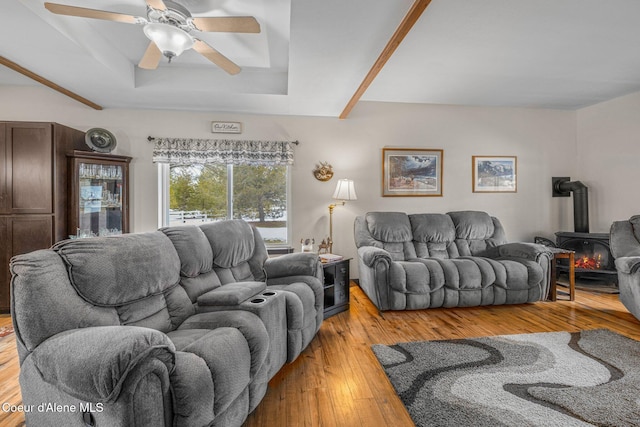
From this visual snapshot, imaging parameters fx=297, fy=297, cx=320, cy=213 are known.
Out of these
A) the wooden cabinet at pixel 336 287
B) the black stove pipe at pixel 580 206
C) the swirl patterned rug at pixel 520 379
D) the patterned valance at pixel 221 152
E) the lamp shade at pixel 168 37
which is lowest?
the swirl patterned rug at pixel 520 379

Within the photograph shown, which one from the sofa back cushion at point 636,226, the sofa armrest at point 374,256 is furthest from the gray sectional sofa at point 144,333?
the sofa back cushion at point 636,226

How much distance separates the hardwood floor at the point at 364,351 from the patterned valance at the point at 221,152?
6.98 feet

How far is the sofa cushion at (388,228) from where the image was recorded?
3671 mm

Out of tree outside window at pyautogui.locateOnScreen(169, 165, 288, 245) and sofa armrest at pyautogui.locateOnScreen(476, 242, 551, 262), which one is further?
tree outside window at pyautogui.locateOnScreen(169, 165, 288, 245)

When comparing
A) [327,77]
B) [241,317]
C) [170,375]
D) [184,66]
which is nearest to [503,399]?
[241,317]

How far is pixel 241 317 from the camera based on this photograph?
5.19 feet

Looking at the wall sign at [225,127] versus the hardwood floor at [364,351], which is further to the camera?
the wall sign at [225,127]

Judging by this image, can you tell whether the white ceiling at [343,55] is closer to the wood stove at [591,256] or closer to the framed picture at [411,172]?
the framed picture at [411,172]

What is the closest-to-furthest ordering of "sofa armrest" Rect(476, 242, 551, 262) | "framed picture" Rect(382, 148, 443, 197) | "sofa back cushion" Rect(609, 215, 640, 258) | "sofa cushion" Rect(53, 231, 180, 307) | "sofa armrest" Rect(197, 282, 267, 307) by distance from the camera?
1. "sofa cushion" Rect(53, 231, 180, 307)
2. "sofa armrest" Rect(197, 282, 267, 307)
3. "sofa back cushion" Rect(609, 215, 640, 258)
4. "sofa armrest" Rect(476, 242, 551, 262)
5. "framed picture" Rect(382, 148, 443, 197)

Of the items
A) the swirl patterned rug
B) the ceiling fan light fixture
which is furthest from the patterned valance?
the swirl patterned rug

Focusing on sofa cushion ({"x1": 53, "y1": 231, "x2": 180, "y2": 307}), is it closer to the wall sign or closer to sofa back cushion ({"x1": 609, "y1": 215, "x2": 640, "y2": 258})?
the wall sign

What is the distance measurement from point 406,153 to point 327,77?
1867 millimetres

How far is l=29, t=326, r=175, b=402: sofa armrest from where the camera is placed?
947 mm

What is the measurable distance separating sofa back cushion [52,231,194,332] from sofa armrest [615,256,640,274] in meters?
3.75
